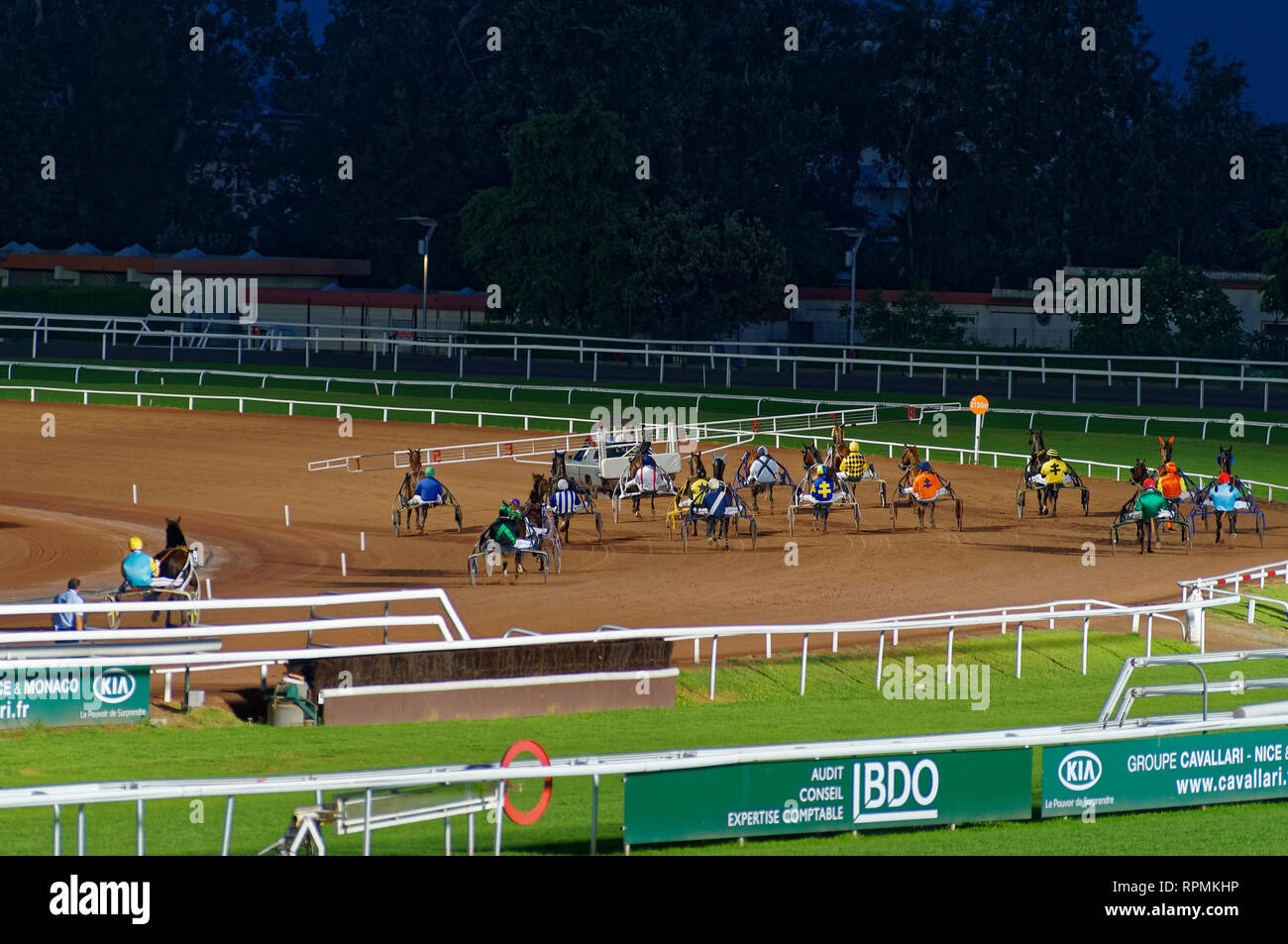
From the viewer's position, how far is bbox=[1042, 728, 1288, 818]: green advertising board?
11.5 metres

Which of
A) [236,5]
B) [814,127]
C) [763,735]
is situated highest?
[236,5]

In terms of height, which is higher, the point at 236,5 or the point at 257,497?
the point at 236,5

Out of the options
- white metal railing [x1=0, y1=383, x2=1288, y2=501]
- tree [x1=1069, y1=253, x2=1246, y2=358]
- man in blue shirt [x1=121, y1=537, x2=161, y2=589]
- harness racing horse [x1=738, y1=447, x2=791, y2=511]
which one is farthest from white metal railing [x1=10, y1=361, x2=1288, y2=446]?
man in blue shirt [x1=121, y1=537, x2=161, y2=589]

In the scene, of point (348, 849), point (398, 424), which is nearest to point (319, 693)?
point (348, 849)

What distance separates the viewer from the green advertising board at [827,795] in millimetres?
10250

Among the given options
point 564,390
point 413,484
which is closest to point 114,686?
point 413,484

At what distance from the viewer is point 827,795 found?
1069 centimetres

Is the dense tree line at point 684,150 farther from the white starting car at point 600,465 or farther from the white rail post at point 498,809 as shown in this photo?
the white rail post at point 498,809

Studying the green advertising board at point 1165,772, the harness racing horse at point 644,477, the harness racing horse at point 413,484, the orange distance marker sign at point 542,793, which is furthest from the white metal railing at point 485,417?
the orange distance marker sign at point 542,793

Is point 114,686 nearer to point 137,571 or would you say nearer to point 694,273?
point 137,571

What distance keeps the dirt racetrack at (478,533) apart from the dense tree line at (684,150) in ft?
84.9

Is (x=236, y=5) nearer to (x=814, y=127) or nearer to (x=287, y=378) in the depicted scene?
(x=814, y=127)

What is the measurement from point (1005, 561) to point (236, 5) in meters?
74.7

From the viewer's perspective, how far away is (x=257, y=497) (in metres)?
A: 29.0
